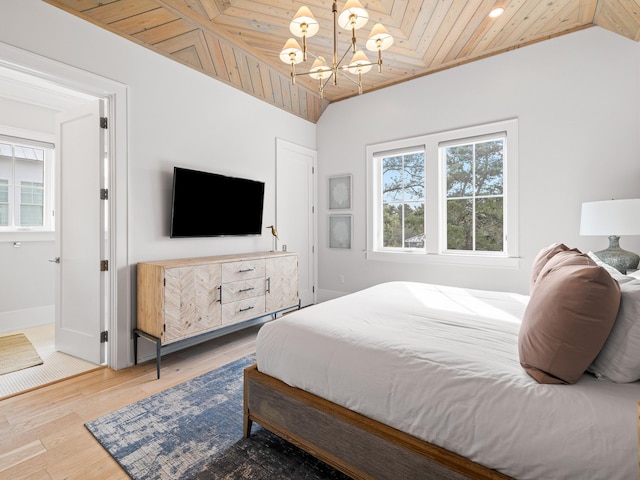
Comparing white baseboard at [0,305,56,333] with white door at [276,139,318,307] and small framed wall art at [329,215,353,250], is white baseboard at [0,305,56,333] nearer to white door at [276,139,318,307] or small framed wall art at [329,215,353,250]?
white door at [276,139,318,307]

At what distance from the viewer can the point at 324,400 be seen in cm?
146

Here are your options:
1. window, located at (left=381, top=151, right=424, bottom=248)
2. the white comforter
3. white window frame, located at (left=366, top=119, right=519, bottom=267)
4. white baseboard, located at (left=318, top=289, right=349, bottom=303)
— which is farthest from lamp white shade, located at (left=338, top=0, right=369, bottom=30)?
white baseboard, located at (left=318, top=289, right=349, bottom=303)

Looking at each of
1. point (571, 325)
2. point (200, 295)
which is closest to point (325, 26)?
point (200, 295)

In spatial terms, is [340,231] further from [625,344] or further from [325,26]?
[625,344]

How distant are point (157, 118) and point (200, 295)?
1677 millimetres

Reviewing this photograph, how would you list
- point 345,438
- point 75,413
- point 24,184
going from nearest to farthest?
1. point 345,438
2. point 75,413
3. point 24,184

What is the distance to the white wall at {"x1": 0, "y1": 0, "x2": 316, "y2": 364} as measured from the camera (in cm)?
230

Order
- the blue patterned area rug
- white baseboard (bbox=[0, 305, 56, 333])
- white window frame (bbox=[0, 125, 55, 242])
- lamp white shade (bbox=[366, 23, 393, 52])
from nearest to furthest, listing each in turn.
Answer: the blue patterned area rug < lamp white shade (bbox=[366, 23, 393, 52]) < white baseboard (bbox=[0, 305, 56, 333]) < white window frame (bbox=[0, 125, 55, 242])

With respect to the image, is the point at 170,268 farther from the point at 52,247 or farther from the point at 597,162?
the point at 597,162

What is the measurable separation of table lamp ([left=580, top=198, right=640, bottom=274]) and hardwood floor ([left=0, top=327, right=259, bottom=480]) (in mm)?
3089

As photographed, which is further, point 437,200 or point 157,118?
point 437,200

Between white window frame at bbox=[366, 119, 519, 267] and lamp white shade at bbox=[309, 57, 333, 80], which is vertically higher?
lamp white shade at bbox=[309, 57, 333, 80]

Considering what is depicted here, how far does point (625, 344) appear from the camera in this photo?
3.38 ft

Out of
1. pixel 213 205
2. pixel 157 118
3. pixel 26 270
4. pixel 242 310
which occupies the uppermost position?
pixel 157 118
